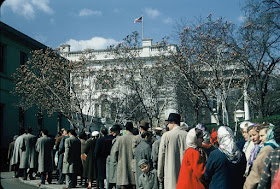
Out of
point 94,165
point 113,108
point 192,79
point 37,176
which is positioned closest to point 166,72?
point 192,79

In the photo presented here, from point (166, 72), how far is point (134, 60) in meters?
2.97

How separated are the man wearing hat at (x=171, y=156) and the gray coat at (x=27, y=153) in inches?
333

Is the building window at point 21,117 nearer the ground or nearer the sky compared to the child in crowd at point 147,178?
nearer the sky

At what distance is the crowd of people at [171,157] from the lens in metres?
5.78

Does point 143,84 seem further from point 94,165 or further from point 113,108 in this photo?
point 94,165

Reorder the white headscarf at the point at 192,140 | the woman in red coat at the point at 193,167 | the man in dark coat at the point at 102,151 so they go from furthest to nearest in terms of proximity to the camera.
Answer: the man in dark coat at the point at 102,151 → the white headscarf at the point at 192,140 → the woman in red coat at the point at 193,167

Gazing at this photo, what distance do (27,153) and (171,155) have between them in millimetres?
8967

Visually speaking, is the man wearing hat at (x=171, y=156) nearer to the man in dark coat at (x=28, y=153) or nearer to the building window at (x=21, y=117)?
the man in dark coat at (x=28, y=153)

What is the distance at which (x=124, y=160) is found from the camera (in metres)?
10.5

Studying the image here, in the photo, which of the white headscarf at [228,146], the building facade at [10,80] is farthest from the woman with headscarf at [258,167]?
the building facade at [10,80]

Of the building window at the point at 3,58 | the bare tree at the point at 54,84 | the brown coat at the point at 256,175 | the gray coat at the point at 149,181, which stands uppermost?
the building window at the point at 3,58

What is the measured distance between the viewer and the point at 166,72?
97.9ft

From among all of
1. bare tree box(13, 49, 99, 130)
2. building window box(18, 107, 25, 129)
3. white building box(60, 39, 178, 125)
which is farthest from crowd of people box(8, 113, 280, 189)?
building window box(18, 107, 25, 129)

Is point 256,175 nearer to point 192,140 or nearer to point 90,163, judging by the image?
point 192,140
